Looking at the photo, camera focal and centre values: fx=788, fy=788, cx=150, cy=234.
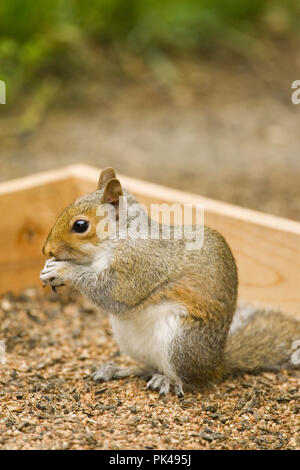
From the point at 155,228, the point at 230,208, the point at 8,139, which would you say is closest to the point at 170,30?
the point at 8,139

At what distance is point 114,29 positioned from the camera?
24.9ft

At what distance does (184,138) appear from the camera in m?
6.49

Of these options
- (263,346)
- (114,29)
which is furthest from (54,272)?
(114,29)

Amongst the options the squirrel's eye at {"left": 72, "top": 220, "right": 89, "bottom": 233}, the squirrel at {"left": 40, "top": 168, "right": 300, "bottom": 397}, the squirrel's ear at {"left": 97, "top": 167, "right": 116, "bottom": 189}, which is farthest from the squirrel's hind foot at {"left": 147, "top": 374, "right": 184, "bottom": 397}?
the squirrel's ear at {"left": 97, "top": 167, "right": 116, "bottom": 189}

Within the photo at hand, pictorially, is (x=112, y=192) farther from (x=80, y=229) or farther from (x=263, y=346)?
(x=263, y=346)

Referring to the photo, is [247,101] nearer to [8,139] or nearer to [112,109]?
[112,109]

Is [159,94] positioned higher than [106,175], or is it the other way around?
[159,94]

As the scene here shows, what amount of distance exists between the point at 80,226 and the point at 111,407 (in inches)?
27.5

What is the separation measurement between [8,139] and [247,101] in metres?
2.28

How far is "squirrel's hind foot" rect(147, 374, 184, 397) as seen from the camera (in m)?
3.12

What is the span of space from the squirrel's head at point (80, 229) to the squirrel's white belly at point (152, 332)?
319 millimetres

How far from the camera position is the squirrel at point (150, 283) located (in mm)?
2986
